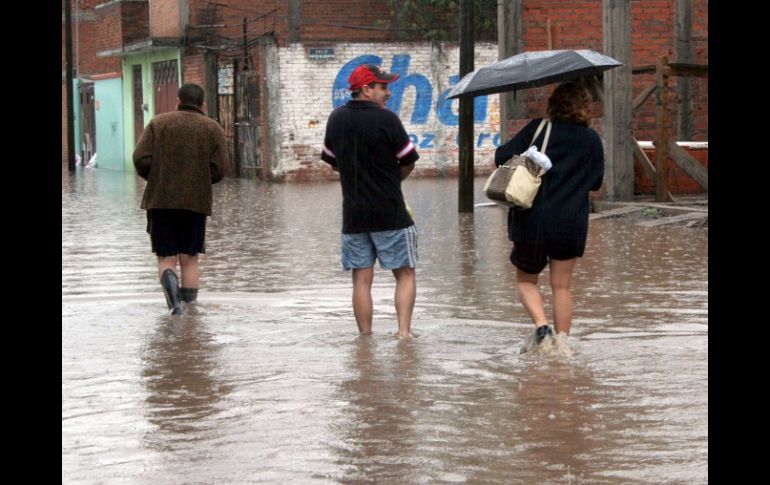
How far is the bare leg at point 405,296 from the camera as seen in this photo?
9.12 metres

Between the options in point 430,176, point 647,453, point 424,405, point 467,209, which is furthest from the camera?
point 430,176

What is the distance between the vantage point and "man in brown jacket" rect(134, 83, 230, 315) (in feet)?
34.4

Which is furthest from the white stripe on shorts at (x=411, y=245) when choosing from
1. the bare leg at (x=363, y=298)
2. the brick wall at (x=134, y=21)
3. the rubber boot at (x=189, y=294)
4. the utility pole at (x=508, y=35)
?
the brick wall at (x=134, y=21)

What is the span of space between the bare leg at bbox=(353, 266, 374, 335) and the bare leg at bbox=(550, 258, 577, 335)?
120 cm

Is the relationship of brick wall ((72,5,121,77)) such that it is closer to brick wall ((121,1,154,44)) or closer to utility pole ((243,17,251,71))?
brick wall ((121,1,154,44))

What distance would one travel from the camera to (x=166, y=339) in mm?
9305

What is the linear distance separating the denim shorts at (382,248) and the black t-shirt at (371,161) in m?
0.06

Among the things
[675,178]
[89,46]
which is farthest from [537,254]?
[89,46]

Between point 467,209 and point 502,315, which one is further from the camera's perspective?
point 467,209

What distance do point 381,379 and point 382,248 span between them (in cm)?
145
